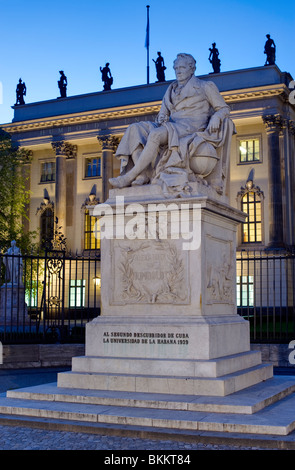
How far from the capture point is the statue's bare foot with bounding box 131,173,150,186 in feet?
28.1

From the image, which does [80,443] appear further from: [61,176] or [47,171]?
[47,171]

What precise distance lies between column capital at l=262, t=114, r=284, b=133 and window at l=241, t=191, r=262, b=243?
4.21 metres

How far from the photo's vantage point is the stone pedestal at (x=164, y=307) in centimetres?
748

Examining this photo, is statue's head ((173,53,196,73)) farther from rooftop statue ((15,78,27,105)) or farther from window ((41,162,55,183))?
rooftop statue ((15,78,27,105))

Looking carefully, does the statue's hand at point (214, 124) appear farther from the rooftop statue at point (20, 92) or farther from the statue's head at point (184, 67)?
the rooftop statue at point (20, 92)

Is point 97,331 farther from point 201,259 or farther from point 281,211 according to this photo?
point 281,211

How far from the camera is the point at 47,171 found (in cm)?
4922

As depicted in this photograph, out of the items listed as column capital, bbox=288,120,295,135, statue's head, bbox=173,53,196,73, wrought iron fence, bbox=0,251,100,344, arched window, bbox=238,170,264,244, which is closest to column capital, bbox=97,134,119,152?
arched window, bbox=238,170,264,244

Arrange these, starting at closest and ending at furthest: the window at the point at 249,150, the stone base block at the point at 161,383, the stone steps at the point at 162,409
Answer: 1. the stone steps at the point at 162,409
2. the stone base block at the point at 161,383
3. the window at the point at 249,150

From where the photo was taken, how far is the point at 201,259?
7.79 metres

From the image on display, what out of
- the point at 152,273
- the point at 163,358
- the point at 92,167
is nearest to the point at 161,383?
the point at 163,358

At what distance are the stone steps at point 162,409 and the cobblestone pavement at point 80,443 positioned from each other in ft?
1.02

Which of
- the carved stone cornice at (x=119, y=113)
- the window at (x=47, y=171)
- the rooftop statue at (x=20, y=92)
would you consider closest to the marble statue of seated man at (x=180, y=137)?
the carved stone cornice at (x=119, y=113)
